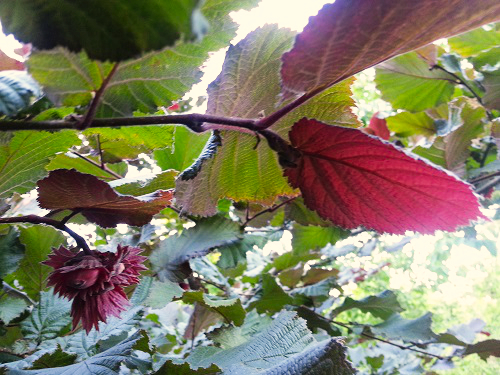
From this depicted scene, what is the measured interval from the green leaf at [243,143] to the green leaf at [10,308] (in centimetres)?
34

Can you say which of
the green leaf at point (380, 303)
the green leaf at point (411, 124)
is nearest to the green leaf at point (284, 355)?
the green leaf at point (380, 303)

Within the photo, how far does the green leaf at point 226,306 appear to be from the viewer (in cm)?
66

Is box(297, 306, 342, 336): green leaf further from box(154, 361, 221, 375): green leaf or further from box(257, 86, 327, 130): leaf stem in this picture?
box(257, 86, 327, 130): leaf stem

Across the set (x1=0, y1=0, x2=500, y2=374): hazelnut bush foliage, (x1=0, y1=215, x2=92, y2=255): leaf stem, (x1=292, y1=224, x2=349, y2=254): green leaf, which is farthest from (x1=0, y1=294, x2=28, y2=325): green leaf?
(x1=292, y1=224, x2=349, y2=254): green leaf

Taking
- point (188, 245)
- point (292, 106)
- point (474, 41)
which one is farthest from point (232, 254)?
point (474, 41)

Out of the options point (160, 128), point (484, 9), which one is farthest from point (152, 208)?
point (484, 9)

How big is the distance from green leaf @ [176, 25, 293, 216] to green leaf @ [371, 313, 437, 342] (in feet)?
2.60

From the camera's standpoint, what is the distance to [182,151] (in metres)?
0.75

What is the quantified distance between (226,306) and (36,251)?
290 millimetres

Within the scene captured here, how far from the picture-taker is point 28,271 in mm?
712

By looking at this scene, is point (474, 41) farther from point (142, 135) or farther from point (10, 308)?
point (10, 308)

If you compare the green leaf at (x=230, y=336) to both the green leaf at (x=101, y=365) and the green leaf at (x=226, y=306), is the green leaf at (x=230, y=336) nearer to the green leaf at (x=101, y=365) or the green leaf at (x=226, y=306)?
the green leaf at (x=226, y=306)

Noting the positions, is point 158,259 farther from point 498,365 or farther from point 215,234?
point 498,365

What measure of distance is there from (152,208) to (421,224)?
0.80ft
